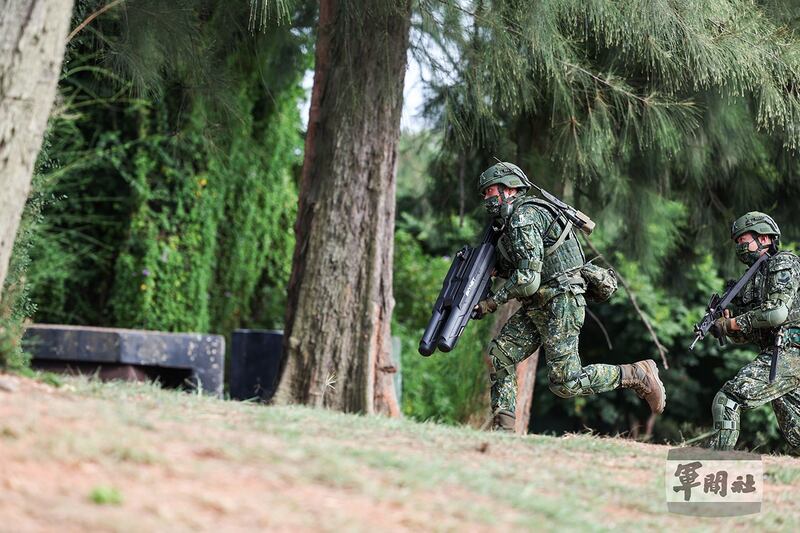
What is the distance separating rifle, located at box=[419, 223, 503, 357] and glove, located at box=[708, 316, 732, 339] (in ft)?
5.09

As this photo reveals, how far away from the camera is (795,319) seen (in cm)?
653

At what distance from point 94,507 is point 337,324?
391cm

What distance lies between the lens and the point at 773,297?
6.41 meters

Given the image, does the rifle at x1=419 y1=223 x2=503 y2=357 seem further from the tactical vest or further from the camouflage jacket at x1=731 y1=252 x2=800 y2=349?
the camouflage jacket at x1=731 y1=252 x2=800 y2=349

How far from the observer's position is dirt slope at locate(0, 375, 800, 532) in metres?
3.16

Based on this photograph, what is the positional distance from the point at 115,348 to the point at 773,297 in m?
5.06

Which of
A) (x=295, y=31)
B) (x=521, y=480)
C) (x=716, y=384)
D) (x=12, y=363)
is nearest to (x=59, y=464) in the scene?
(x=12, y=363)

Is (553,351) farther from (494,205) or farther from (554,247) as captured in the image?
(494,205)

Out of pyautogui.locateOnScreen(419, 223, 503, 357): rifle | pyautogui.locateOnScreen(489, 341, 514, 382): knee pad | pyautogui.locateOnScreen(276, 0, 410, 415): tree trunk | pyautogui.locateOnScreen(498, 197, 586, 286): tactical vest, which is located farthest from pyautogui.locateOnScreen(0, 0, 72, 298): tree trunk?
pyautogui.locateOnScreen(489, 341, 514, 382): knee pad

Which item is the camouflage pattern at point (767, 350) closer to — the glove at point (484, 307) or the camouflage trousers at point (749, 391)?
the camouflage trousers at point (749, 391)

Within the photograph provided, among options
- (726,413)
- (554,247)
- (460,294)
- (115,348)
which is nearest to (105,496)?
(460,294)

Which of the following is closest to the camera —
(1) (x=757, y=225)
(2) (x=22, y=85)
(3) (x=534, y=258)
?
(2) (x=22, y=85)

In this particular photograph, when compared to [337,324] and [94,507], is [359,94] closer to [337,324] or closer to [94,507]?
[337,324]

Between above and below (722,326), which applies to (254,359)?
below
